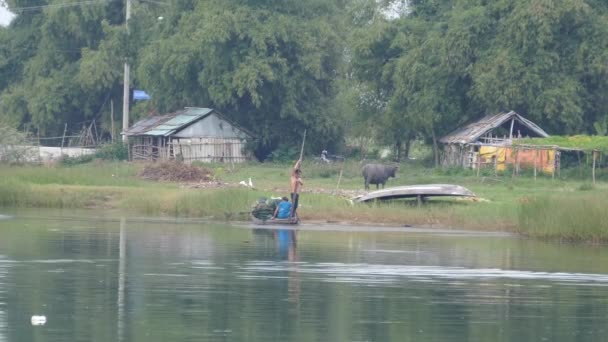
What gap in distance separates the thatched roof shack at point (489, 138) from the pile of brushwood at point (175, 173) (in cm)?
1084

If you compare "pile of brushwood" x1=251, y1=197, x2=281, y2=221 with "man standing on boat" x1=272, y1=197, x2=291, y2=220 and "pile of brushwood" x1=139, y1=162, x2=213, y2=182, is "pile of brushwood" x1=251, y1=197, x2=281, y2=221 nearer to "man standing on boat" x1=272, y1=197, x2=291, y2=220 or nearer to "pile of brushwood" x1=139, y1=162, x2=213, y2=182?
"man standing on boat" x1=272, y1=197, x2=291, y2=220

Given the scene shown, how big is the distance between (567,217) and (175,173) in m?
20.1

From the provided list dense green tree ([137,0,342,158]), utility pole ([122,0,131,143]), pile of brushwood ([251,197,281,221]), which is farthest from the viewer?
utility pole ([122,0,131,143])

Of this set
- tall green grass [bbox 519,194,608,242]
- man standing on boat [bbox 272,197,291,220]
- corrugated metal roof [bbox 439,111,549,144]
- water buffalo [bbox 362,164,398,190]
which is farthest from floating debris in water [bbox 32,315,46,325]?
corrugated metal roof [bbox 439,111,549,144]

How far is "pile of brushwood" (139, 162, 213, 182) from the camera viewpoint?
147 feet

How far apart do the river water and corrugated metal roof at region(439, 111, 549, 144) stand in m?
20.8

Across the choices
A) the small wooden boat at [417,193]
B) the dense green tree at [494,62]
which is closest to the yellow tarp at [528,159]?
the dense green tree at [494,62]

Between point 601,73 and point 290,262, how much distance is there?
96.4 feet

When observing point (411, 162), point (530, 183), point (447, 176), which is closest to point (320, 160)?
point (411, 162)

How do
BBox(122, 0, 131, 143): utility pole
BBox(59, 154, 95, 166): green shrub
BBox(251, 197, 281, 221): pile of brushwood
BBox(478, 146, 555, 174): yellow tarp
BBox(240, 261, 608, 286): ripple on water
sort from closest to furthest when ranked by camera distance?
BBox(240, 261, 608, 286): ripple on water, BBox(251, 197, 281, 221): pile of brushwood, BBox(478, 146, 555, 174): yellow tarp, BBox(59, 154, 95, 166): green shrub, BBox(122, 0, 131, 143): utility pole

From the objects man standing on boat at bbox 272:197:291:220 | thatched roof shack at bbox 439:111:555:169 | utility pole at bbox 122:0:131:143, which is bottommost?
man standing on boat at bbox 272:197:291:220

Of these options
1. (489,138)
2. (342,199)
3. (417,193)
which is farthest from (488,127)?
(417,193)

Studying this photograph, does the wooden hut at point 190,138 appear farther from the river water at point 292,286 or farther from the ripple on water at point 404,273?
the ripple on water at point 404,273

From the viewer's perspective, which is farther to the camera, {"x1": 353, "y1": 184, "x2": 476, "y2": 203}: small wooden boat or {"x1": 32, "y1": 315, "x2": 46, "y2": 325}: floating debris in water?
{"x1": 353, "y1": 184, "x2": 476, "y2": 203}: small wooden boat
